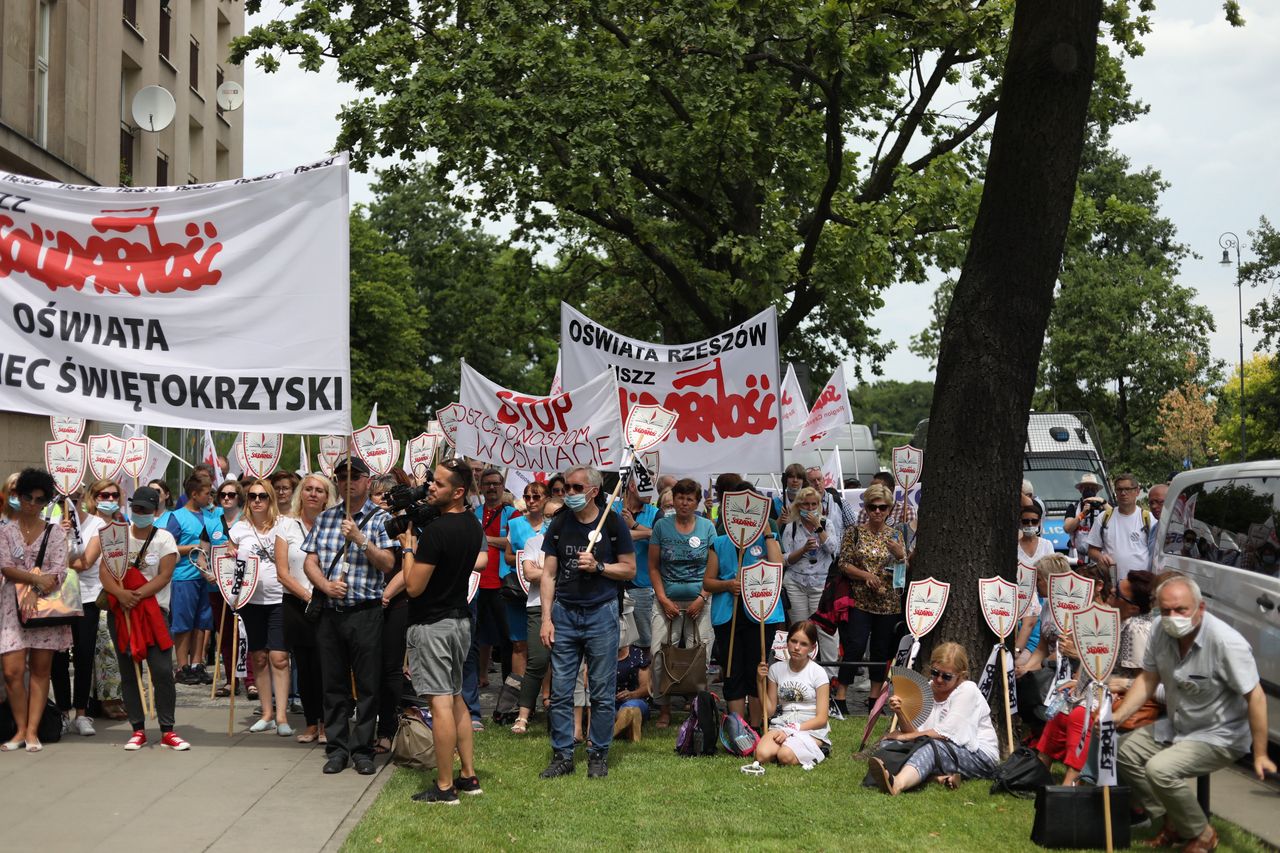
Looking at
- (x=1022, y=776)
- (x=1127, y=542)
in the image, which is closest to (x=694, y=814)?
(x=1022, y=776)

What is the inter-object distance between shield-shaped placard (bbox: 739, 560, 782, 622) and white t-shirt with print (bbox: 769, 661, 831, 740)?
Answer: 0.44 meters

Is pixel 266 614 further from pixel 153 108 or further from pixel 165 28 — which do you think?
pixel 165 28

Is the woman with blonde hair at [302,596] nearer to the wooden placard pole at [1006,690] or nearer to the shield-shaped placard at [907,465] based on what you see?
the wooden placard pole at [1006,690]

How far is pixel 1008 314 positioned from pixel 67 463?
8229 mm

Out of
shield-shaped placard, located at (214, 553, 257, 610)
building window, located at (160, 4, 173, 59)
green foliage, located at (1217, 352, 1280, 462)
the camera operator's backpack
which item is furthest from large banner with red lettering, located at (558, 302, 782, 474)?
green foliage, located at (1217, 352, 1280, 462)

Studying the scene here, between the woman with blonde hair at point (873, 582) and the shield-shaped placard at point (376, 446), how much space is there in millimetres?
6822

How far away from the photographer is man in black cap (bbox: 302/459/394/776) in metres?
9.09

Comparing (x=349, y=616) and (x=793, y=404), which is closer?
(x=349, y=616)

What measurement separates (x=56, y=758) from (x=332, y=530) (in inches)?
91.4

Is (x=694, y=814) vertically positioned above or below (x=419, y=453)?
below

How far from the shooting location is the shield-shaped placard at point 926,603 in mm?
9906

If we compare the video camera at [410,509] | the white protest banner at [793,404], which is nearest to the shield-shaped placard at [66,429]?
the video camera at [410,509]

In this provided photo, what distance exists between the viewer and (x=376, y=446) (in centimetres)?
1656

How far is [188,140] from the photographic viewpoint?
33438 mm
